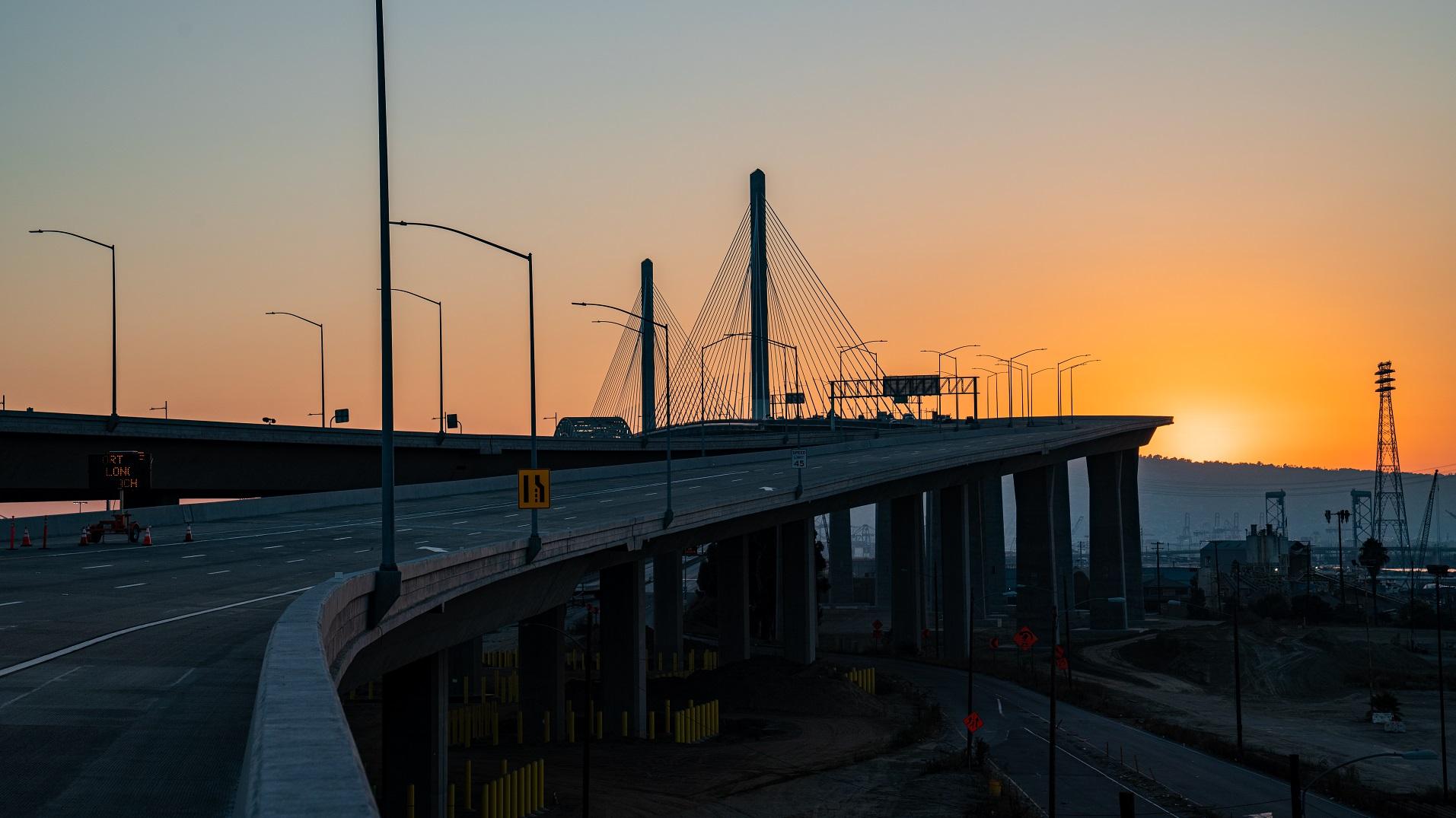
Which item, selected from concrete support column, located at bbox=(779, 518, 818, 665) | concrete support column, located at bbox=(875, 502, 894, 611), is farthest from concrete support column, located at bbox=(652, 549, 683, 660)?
concrete support column, located at bbox=(875, 502, 894, 611)

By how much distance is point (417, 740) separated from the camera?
113ft

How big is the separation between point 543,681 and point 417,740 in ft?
72.9

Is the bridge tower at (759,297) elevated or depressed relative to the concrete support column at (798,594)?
elevated

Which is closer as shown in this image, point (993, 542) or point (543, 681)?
point (543, 681)

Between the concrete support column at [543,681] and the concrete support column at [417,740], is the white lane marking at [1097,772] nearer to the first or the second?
the concrete support column at [543,681]

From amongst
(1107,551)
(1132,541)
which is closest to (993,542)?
(1132,541)

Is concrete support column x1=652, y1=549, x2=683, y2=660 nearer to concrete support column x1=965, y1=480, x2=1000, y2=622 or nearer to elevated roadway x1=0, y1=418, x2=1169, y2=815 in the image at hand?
elevated roadway x1=0, y1=418, x2=1169, y2=815

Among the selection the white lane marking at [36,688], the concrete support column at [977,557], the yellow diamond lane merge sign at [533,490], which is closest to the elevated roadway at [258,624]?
the white lane marking at [36,688]

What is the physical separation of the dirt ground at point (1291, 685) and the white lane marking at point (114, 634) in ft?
138

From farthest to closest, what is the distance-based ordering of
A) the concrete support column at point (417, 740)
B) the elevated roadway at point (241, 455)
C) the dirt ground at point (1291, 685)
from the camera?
the dirt ground at point (1291, 685) < the elevated roadway at point (241, 455) < the concrete support column at point (417, 740)

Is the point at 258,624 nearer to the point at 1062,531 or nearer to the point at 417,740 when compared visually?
the point at 417,740

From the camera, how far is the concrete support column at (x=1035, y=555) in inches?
4409

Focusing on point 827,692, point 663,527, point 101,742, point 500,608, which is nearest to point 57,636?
point 101,742

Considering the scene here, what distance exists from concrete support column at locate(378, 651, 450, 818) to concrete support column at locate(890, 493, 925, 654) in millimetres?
66434
